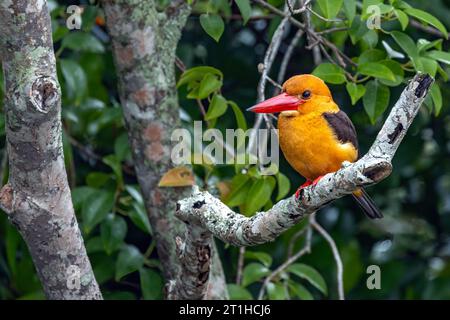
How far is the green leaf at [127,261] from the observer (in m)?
3.56

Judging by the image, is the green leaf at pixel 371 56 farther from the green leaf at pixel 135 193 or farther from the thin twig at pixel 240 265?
the green leaf at pixel 135 193

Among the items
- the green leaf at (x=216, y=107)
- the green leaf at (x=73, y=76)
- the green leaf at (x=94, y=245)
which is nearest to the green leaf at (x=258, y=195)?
the green leaf at (x=216, y=107)

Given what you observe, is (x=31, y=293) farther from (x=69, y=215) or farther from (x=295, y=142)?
(x=295, y=142)

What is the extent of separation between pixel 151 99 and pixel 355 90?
2.61 ft

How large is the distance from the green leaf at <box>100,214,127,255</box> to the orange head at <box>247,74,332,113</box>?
1063 mm

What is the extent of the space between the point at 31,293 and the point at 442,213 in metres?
2.24

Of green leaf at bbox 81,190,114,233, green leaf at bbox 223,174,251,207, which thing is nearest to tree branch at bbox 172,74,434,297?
green leaf at bbox 223,174,251,207

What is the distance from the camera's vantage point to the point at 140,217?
363 centimetres

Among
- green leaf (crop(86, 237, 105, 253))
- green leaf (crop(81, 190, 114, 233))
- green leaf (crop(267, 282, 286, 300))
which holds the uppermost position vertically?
green leaf (crop(81, 190, 114, 233))

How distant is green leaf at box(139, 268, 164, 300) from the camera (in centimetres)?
357

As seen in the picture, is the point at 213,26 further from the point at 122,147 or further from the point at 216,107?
the point at 122,147

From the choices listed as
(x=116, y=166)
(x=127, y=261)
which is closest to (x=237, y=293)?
(x=127, y=261)

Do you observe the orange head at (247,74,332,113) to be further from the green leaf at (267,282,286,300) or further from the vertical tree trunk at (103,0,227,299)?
the green leaf at (267,282,286,300)
